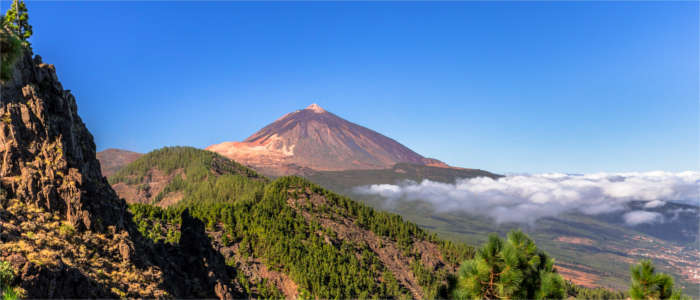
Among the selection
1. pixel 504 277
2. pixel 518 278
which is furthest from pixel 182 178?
pixel 518 278

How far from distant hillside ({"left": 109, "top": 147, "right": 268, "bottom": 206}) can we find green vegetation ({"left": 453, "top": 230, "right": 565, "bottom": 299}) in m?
81.6

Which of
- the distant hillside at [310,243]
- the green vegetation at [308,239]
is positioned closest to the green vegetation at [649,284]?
the distant hillside at [310,243]

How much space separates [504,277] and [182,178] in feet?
422

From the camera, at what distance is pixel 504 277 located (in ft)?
31.8

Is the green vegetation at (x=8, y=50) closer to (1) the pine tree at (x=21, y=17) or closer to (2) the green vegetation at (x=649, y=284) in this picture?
(2) the green vegetation at (x=649, y=284)

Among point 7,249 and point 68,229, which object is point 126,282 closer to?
point 68,229

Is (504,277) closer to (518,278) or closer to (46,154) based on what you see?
(518,278)

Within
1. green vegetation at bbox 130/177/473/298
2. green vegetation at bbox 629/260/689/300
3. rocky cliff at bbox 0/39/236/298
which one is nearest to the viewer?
green vegetation at bbox 629/260/689/300

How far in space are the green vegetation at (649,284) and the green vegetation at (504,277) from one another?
71.5 inches

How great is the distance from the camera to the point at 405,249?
6538 cm

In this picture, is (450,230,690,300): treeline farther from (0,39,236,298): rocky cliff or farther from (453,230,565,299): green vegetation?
(0,39,236,298): rocky cliff

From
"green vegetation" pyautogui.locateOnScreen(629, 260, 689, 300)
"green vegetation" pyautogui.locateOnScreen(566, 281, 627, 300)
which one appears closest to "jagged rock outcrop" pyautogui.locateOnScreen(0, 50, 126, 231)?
"green vegetation" pyautogui.locateOnScreen(629, 260, 689, 300)

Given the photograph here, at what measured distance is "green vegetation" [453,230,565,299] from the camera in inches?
383

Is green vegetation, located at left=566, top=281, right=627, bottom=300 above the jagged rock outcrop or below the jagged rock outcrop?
below
